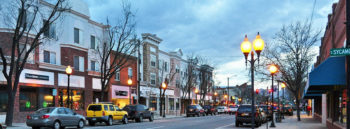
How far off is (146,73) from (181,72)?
15.2 meters

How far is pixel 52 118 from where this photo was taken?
21000 millimetres

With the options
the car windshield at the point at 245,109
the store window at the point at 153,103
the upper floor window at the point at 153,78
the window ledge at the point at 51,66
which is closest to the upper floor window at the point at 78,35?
the window ledge at the point at 51,66

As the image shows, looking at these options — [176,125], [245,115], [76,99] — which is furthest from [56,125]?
[76,99]

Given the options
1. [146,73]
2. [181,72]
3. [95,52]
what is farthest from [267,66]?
[181,72]

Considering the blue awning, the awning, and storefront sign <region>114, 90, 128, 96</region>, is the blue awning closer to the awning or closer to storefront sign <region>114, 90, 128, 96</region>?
the awning

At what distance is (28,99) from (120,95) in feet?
47.3

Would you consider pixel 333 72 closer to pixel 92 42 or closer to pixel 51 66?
pixel 51 66

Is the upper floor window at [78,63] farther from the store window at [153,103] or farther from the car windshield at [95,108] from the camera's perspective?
the store window at [153,103]

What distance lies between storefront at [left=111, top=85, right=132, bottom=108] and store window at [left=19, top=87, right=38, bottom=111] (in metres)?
11.6

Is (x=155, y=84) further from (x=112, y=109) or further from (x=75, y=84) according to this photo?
(x=112, y=109)

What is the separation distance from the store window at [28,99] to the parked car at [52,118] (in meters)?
8.28

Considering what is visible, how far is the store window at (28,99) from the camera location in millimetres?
28891

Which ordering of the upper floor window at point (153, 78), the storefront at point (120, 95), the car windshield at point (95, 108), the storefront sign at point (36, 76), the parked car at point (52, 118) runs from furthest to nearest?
the upper floor window at point (153, 78) < the storefront at point (120, 95) < the storefront sign at point (36, 76) < the car windshield at point (95, 108) < the parked car at point (52, 118)

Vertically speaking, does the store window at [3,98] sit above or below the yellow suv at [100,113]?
above
